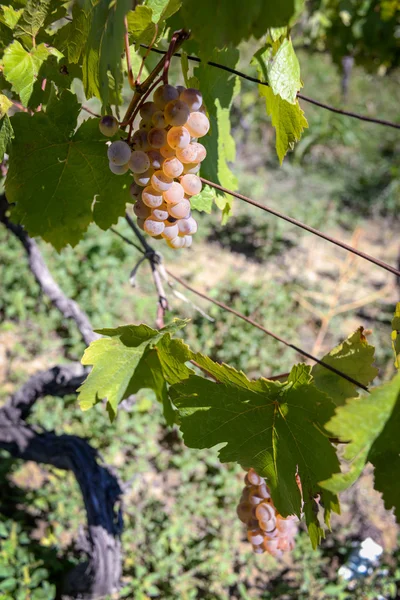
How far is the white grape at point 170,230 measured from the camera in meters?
0.78

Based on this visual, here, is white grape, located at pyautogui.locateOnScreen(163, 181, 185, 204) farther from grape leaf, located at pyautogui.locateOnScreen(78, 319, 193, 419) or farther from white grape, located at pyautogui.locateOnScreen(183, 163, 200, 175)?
grape leaf, located at pyautogui.locateOnScreen(78, 319, 193, 419)

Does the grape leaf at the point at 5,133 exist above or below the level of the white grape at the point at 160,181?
above

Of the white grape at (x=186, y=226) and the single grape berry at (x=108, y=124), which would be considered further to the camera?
the white grape at (x=186, y=226)

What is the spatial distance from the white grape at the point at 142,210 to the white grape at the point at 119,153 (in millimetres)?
96

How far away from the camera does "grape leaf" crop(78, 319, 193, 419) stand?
77 cm

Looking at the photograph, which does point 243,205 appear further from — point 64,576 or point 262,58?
point 262,58

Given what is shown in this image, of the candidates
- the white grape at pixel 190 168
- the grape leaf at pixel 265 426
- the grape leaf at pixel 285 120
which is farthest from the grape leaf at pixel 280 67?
the grape leaf at pixel 265 426

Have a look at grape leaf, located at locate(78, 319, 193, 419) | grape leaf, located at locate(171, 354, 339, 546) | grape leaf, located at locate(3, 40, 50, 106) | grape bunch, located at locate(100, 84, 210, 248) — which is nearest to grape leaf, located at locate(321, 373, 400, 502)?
grape leaf, located at locate(171, 354, 339, 546)

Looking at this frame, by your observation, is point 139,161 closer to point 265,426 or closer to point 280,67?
point 280,67

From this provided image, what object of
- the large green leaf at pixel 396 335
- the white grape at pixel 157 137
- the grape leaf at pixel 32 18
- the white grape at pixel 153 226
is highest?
the grape leaf at pixel 32 18

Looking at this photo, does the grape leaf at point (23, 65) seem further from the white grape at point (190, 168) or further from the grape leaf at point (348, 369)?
the grape leaf at point (348, 369)

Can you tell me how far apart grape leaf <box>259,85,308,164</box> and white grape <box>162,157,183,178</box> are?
170 millimetres

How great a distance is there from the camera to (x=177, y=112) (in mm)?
646

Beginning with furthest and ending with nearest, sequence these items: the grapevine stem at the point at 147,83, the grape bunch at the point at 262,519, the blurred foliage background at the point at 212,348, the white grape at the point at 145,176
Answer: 1. the blurred foliage background at the point at 212,348
2. the grape bunch at the point at 262,519
3. the white grape at the point at 145,176
4. the grapevine stem at the point at 147,83
